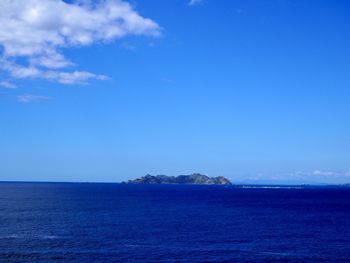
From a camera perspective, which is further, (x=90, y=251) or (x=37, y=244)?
(x=37, y=244)

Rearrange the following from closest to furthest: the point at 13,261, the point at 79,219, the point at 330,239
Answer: the point at 13,261 < the point at 330,239 < the point at 79,219

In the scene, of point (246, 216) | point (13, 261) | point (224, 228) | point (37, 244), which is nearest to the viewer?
point (13, 261)

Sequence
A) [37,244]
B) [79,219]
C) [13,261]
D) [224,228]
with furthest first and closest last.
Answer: [79,219] < [224,228] < [37,244] < [13,261]

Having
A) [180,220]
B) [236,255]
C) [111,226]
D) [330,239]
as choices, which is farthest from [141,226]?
[330,239]

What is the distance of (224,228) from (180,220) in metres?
17.6

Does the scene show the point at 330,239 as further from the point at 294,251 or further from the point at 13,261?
the point at 13,261

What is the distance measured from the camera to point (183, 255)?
6156 cm

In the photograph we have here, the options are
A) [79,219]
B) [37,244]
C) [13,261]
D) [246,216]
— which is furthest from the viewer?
[246,216]

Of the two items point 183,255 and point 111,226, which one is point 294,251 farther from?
point 111,226

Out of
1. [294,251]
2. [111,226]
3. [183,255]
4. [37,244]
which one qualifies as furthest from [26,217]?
[294,251]

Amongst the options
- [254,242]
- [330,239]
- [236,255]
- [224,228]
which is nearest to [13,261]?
[236,255]

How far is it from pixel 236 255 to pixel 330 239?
82.3 ft

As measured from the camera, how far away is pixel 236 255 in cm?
6222

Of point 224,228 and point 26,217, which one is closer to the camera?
point 224,228
